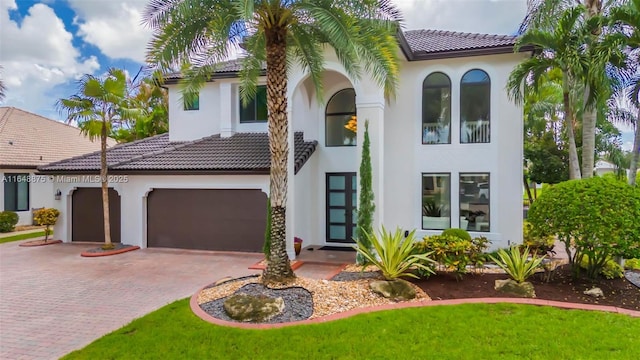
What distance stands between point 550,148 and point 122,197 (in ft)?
68.8

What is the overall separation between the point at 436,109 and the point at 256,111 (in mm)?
7359

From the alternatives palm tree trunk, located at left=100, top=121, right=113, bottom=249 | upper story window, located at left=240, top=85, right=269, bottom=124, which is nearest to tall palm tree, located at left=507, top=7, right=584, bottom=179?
upper story window, located at left=240, top=85, right=269, bottom=124

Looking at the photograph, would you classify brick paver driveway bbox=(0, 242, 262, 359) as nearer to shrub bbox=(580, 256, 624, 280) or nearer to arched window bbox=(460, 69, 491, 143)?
arched window bbox=(460, 69, 491, 143)

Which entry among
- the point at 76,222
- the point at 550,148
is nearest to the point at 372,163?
the point at 76,222

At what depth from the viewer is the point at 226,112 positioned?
16.5m

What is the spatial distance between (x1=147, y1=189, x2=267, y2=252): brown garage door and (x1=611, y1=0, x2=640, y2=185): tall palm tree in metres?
10.5

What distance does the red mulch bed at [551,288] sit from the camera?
24.4 feet

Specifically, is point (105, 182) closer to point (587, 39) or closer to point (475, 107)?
point (475, 107)

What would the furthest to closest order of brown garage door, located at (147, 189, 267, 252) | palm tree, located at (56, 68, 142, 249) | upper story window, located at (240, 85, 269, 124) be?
upper story window, located at (240, 85, 269, 124), brown garage door, located at (147, 189, 267, 252), palm tree, located at (56, 68, 142, 249)

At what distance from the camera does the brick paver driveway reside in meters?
6.58

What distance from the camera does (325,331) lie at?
6109mm

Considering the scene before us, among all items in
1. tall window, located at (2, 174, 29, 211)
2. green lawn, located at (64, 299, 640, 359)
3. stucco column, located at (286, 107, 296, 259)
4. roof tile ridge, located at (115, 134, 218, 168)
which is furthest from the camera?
tall window, located at (2, 174, 29, 211)

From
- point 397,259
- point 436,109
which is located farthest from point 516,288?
point 436,109

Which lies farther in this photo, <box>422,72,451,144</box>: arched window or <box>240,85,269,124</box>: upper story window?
<box>240,85,269,124</box>: upper story window
